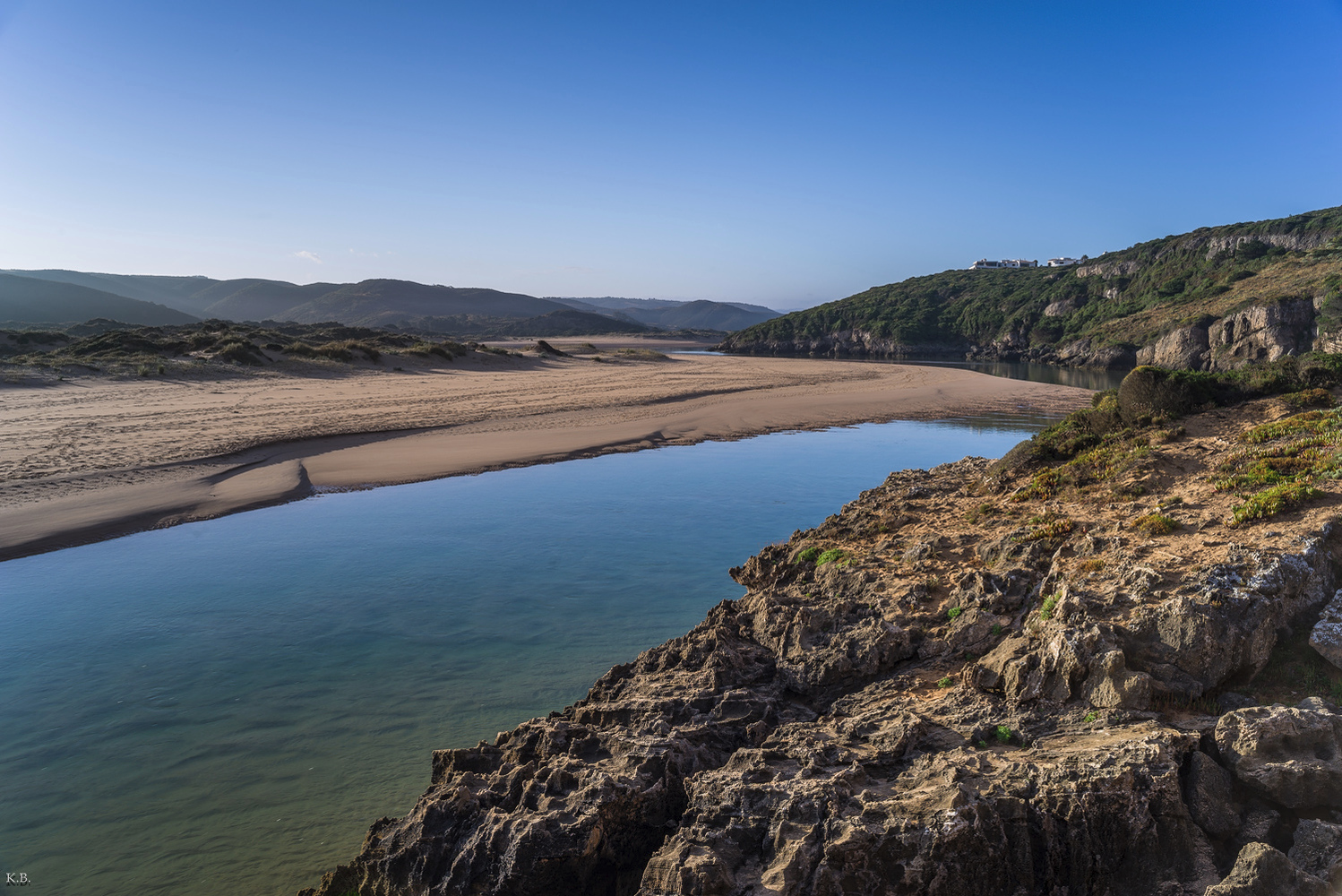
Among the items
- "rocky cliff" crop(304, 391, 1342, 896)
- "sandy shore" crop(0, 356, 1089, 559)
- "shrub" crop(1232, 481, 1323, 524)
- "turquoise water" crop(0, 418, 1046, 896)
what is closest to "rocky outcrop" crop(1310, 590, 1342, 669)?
"rocky cliff" crop(304, 391, 1342, 896)

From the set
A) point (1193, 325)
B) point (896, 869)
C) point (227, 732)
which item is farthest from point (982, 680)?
point (1193, 325)

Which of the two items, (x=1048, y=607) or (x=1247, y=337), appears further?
(x=1247, y=337)

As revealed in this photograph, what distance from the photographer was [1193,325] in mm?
58688

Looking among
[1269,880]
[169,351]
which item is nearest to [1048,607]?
[1269,880]

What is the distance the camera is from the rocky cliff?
430 centimetres

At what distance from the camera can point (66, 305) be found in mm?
120188

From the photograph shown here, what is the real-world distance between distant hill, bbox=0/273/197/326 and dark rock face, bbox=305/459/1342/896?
446 feet

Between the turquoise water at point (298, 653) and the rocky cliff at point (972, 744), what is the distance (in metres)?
1.49

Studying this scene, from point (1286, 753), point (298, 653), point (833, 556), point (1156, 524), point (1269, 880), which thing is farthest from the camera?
point (833, 556)

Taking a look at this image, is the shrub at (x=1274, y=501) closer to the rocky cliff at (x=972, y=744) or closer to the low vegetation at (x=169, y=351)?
the rocky cliff at (x=972, y=744)

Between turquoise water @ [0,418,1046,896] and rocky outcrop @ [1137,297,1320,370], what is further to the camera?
rocky outcrop @ [1137,297,1320,370]

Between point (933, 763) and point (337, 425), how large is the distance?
23.9 m

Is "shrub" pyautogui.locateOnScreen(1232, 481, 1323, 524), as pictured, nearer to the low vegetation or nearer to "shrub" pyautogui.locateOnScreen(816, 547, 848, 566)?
"shrub" pyautogui.locateOnScreen(816, 547, 848, 566)

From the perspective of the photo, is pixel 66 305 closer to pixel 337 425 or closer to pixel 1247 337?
pixel 337 425
